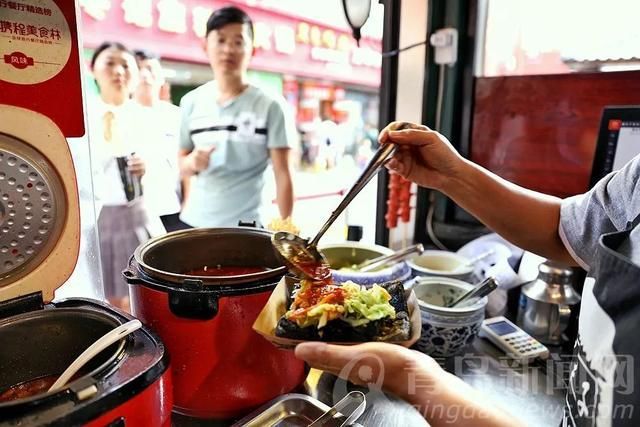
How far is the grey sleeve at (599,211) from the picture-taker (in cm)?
94

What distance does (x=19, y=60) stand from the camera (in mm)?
832

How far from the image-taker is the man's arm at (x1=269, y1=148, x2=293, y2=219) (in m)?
2.34

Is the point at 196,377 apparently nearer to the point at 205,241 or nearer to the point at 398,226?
the point at 205,241

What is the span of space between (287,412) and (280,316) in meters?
0.22

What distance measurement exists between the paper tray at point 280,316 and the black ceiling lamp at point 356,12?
124cm

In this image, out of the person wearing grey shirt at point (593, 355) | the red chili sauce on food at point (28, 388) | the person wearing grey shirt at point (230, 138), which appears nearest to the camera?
the person wearing grey shirt at point (593, 355)

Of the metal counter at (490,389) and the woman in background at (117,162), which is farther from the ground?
the woman in background at (117,162)

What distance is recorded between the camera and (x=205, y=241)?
117 cm

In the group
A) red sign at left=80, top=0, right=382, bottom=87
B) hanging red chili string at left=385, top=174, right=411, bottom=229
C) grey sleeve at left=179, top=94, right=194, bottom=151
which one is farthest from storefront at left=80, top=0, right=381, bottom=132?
hanging red chili string at left=385, top=174, right=411, bottom=229

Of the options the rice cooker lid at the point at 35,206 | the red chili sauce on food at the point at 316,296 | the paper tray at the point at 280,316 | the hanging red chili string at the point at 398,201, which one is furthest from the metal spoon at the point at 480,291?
the rice cooker lid at the point at 35,206

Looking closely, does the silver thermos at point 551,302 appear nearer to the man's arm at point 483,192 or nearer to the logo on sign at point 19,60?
the man's arm at point 483,192

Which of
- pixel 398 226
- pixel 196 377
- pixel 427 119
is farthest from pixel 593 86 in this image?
pixel 196 377

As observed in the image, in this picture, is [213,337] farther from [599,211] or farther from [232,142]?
[232,142]

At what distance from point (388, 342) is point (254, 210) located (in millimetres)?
1635
